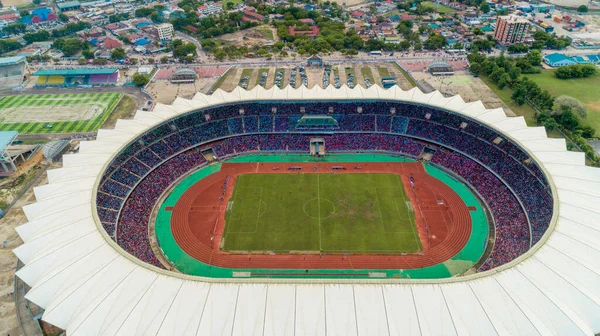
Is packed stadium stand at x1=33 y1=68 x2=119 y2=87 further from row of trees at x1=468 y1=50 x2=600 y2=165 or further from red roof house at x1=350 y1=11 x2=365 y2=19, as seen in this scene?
row of trees at x1=468 y1=50 x2=600 y2=165

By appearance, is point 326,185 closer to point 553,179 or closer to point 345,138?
point 345,138

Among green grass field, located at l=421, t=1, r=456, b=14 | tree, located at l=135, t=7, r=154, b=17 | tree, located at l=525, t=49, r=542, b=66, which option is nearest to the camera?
tree, located at l=525, t=49, r=542, b=66

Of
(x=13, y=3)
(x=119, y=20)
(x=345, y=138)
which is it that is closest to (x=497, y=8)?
(x=345, y=138)

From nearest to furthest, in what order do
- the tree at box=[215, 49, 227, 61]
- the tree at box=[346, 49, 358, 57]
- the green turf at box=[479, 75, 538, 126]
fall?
the green turf at box=[479, 75, 538, 126], the tree at box=[215, 49, 227, 61], the tree at box=[346, 49, 358, 57]

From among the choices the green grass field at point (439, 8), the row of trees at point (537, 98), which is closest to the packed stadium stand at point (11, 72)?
the row of trees at point (537, 98)

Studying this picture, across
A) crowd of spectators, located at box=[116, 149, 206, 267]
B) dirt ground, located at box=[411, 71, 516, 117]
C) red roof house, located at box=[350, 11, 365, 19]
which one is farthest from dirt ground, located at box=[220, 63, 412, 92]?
red roof house, located at box=[350, 11, 365, 19]

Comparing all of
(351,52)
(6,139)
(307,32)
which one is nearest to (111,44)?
(307,32)
